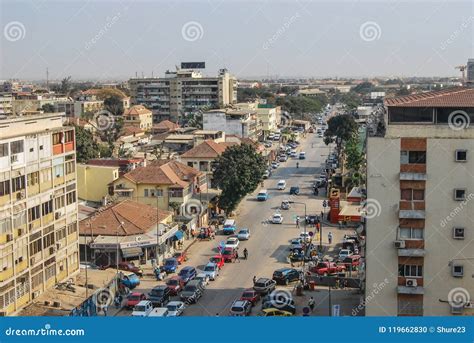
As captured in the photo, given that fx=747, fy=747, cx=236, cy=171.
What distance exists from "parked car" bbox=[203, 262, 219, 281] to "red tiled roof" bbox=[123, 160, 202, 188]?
3.65 meters

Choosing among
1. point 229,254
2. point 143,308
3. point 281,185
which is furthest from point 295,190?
point 143,308

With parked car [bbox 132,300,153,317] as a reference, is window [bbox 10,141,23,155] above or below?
above

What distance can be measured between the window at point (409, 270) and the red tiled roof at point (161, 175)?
287 inches

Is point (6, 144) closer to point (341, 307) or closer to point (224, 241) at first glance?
point (341, 307)

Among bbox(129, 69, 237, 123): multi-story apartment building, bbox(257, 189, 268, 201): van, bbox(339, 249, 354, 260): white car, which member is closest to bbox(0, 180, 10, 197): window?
bbox(339, 249, 354, 260): white car

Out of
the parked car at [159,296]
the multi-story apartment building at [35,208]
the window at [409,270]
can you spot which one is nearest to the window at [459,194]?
the window at [409,270]

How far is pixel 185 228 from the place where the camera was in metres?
12.8

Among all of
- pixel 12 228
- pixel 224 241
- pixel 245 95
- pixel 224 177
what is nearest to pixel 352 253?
pixel 224 241

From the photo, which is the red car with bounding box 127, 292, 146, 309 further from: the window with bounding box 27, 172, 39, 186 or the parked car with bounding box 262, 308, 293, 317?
the window with bounding box 27, 172, 39, 186

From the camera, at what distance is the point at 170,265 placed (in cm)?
1070

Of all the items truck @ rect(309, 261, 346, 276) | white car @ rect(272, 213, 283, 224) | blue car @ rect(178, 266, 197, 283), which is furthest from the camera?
white car @ rect(272, 213, 283, 224)

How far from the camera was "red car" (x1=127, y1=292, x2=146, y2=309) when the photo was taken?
8898 mm

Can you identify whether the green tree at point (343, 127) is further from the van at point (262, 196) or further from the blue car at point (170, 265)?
the blue car at point (170, 265)

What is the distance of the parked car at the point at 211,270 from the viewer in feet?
33.5
